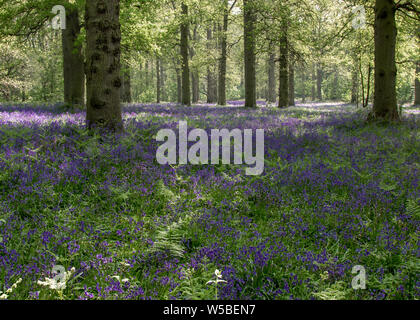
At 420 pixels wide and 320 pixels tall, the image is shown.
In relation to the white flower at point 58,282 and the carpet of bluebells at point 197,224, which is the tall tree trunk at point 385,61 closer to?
the carpet of bluebells at point 197,224

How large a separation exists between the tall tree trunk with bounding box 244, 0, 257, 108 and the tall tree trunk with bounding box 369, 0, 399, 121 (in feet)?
24.0

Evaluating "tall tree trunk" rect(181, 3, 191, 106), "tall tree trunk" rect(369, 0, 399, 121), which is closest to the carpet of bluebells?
"tall tree trunk" rect(369, 0, 399, 121)

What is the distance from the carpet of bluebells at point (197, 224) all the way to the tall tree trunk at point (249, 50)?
13217mm

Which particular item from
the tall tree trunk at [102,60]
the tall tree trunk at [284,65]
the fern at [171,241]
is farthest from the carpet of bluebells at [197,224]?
the tall tree trunk at [284,65]

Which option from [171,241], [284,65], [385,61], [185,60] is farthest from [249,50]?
[171,241]

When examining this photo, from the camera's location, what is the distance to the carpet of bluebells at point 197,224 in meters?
2.96

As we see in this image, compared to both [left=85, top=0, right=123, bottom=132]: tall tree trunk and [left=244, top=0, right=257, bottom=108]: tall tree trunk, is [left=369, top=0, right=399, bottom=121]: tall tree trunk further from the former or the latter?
[left=85, top=0, right=123, bottom=132]: tall tree trunk

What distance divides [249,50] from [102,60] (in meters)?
14.0

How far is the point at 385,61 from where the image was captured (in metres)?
11.7

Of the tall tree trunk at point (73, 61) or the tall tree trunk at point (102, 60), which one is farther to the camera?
the tall tree trunk at point (73, 61)

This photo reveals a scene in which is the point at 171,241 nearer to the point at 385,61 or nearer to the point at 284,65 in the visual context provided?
the point at 385,61

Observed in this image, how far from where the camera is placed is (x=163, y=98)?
2648 inches

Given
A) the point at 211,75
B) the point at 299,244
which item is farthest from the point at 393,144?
the point at 211,75
